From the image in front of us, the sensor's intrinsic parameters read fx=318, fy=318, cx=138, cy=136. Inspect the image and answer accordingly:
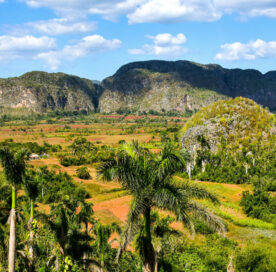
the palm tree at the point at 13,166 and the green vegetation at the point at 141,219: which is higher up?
the palm tree at the point at 13,166

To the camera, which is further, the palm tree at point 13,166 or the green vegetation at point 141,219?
the palm tree at point 13,166

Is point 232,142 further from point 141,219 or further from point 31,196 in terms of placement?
point 141,219

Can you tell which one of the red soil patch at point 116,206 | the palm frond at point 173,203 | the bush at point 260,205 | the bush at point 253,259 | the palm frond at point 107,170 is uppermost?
the palm frond at point 107,170

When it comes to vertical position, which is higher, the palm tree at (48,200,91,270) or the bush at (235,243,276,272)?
the palm tree at (48,200,91,270)

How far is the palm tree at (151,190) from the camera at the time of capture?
8934 millimetres

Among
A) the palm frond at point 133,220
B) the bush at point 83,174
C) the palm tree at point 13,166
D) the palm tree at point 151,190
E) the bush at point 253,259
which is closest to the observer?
the palm frond at point 133,220

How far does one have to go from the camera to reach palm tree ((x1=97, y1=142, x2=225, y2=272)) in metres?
8.93

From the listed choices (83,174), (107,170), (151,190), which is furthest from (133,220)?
(83,174)

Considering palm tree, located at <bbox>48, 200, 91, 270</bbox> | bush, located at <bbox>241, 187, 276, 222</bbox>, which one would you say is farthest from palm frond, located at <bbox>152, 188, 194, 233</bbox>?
bush, located at <bbox>241, 187, 276, 222</bbox>

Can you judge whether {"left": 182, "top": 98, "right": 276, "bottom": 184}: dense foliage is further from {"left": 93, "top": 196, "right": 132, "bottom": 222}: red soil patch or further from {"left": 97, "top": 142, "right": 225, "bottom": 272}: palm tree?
{"left": 97, "top": 142, "right": 225, "bottom": 272}: palm tree

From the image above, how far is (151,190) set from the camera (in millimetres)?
9164

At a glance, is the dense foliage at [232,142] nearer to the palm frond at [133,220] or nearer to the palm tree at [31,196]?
the palm tree at [31,196]

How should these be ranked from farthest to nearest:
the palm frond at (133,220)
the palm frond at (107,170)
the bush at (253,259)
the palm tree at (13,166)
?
the bush at (253,259)
the palm tree at (13,166)
the palm frond at (107,170)
the palm frond at (133,220)

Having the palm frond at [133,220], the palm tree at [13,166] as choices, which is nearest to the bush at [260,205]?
the palm frond at [133,220]
